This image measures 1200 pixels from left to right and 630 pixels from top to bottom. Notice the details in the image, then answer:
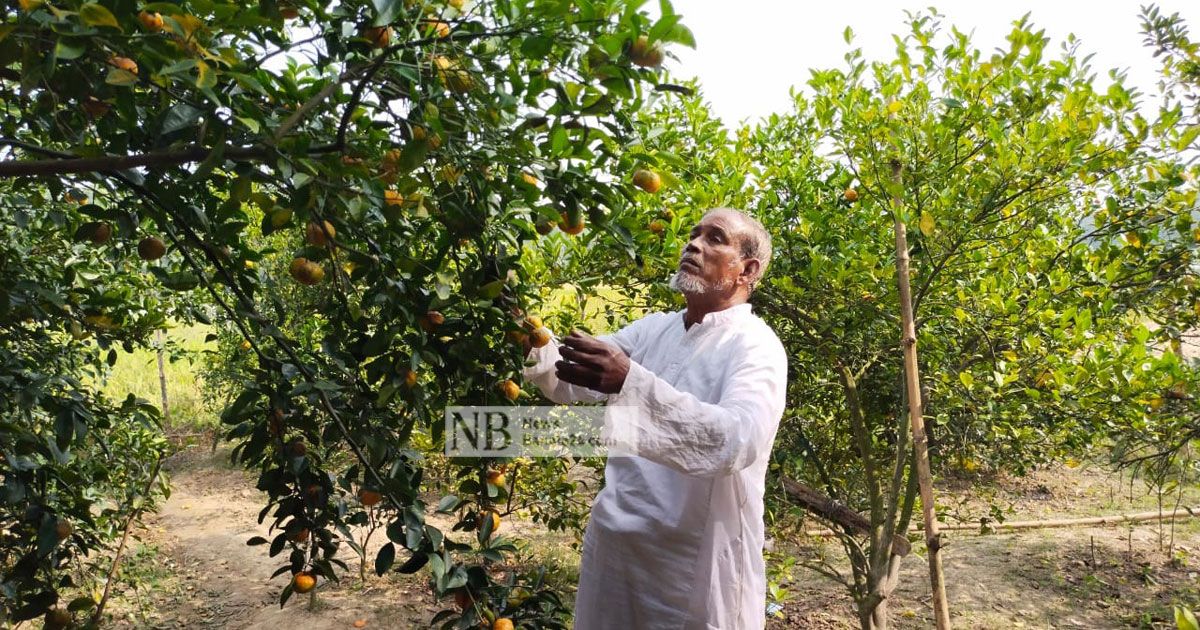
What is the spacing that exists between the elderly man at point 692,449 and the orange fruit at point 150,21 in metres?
0.68

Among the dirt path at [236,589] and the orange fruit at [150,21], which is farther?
the dirt path at [236,589]

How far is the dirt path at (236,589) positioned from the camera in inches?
151

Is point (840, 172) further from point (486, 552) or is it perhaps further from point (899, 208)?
point (486, 552)

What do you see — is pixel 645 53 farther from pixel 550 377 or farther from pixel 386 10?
pixel 550 377

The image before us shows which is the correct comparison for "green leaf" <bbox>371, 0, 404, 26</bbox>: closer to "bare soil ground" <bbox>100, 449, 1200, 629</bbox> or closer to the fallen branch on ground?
the fallen branch on ground

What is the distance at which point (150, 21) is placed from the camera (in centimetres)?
101

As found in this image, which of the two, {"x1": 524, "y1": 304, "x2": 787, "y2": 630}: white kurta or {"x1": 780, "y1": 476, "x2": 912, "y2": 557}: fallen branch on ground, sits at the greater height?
{"x1": 524, "y1": 304, "x2": 787, "y2": 630}: white kurta

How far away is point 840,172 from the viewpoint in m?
2.71

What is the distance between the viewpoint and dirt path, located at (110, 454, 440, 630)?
3836 mm

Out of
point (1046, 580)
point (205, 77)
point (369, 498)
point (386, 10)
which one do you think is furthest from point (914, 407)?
point (1046, 580)

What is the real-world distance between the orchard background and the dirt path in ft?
0.45

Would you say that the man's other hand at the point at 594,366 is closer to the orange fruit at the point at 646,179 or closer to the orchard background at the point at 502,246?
the orchard background at the point at 502,246

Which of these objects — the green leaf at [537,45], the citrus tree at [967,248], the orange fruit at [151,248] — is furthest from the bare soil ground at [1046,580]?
the orange fruit at [151,248]

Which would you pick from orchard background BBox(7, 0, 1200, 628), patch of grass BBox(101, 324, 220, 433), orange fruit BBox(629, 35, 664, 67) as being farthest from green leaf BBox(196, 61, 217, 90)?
patch of grass BBox(101, 324, 220, 433)
